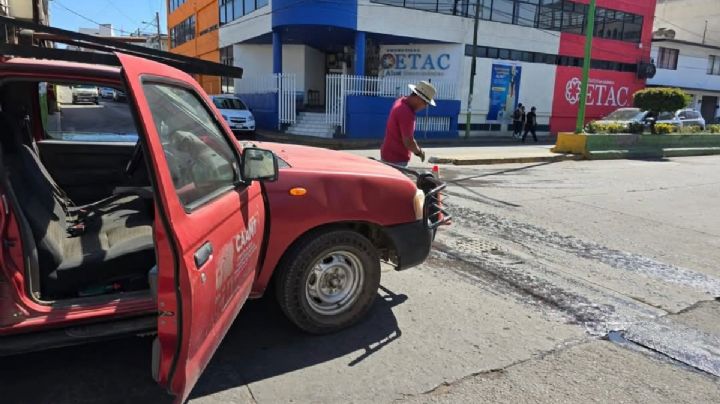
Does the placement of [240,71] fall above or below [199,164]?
above

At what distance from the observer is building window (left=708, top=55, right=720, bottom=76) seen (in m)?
37.1

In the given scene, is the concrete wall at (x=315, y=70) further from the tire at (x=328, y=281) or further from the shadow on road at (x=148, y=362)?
the shadow on road at (x=148, y=362)

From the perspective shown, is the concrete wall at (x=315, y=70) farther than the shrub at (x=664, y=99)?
Yes

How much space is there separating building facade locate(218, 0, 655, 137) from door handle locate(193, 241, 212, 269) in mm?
17748

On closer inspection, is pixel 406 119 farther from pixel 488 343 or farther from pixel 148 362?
pixel 148 362

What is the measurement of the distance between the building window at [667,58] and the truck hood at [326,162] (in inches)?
1448

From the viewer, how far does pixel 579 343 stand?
3.63m

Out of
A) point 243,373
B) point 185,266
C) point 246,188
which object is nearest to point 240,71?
point 246,188

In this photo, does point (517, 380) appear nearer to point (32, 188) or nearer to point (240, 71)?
point (240, 71)

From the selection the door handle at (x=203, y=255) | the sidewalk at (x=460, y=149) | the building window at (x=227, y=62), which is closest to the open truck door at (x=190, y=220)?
the door handle at (x=203, y=255)

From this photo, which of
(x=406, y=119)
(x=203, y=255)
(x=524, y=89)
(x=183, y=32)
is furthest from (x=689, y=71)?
(x=203, y=255)

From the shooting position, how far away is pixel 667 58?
34.3 metres

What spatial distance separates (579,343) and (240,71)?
3.02m

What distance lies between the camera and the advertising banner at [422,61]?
2319 centimetres
